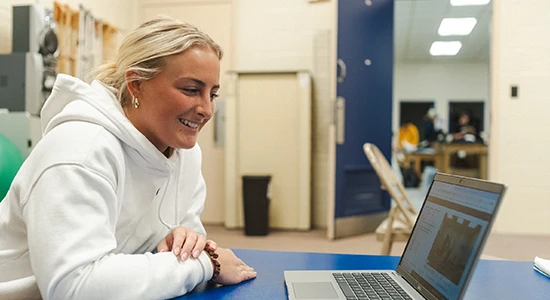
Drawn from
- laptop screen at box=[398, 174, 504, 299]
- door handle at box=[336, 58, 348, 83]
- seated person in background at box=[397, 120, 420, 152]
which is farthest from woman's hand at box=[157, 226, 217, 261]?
seated person in background at box=[397, 120, 420, 152]

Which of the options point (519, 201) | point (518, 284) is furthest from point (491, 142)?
point (518, 284)

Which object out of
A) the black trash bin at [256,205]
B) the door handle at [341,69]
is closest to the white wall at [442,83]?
the door handle at [341,69]

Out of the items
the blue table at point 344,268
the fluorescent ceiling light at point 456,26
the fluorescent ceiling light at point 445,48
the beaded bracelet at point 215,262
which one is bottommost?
the blue table at point 344,268

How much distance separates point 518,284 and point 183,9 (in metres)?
4.72

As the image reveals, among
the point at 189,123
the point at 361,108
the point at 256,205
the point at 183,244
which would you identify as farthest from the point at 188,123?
the point at 361,108

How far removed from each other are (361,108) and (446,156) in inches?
169

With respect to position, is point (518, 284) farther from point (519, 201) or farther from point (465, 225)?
point (519, 201)

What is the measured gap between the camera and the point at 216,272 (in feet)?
3.15

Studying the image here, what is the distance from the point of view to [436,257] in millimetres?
839

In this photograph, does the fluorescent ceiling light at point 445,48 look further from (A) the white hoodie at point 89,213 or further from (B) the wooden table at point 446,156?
(A) the white hoodie at point 89,213

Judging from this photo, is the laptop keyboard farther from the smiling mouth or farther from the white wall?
the white wall

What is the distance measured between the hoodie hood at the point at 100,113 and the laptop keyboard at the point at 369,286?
17.7 inches

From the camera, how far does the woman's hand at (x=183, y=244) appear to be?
96cm

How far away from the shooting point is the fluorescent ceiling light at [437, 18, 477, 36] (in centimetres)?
786
